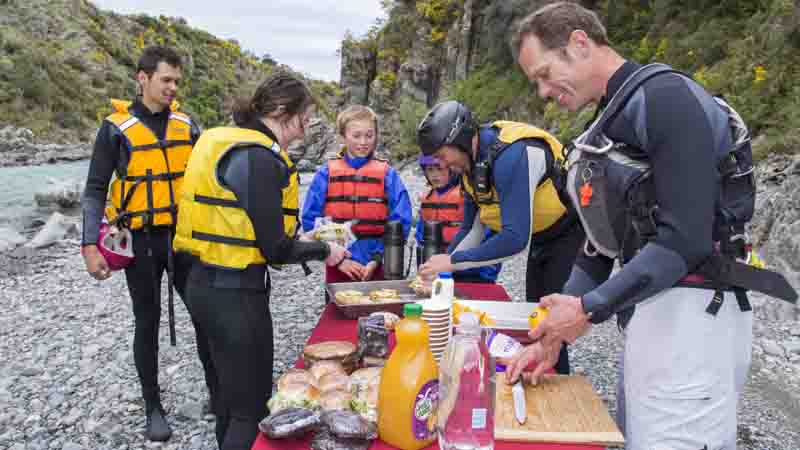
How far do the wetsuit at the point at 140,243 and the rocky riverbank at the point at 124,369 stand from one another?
0.87 m

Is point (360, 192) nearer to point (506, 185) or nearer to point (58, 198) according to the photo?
point (506, 185)

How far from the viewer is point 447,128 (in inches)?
101

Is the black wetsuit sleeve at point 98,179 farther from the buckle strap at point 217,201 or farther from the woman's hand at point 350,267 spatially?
the woman's hand at point 350,267

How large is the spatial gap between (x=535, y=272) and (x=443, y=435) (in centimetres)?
176

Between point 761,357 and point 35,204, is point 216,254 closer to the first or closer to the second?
point 761,357

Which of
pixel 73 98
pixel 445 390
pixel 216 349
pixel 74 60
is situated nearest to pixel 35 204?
pixel 216 349

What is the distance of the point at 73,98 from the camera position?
159 ft

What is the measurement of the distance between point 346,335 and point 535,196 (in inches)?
45.4

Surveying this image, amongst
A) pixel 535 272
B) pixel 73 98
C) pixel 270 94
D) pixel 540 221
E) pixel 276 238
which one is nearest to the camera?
pixel 276 238

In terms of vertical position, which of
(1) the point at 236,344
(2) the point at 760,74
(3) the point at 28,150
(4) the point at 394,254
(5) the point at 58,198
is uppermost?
(2) the point at 760,74

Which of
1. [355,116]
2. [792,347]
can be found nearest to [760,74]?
[792,347]

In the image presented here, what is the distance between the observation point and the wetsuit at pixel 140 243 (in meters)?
3.29

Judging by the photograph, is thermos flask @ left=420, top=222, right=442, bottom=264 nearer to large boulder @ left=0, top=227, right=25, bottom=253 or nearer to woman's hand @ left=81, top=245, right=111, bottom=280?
woman's hand @ left=81, top=245, right=111, bottom=280

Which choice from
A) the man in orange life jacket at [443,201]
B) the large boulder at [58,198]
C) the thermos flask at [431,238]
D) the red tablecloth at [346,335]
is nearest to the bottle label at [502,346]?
the red tablecloth at [346,335]
